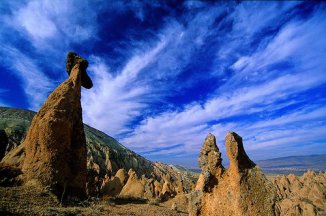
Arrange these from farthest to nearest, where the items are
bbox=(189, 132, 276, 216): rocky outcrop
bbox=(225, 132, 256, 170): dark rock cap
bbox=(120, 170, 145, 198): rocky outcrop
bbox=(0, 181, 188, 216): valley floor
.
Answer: bbox=(120, 170, 145, 198): rocky outcrop < bbox=(0, 181, 188, 216): valley floor < bbox=(225, 132, 256, 170): dark rock cap < bbox=(189, 132, 276, 216): rocky outcrop

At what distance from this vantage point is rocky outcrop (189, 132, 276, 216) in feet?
24.7

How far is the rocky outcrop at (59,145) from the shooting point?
13172 mm

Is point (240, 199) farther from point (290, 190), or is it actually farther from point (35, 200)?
point (290, 190)

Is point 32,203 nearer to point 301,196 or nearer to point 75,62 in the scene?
point 75,62

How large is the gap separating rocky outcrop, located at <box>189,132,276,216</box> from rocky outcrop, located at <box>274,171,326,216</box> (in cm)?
62

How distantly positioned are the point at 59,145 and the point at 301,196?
27.7 m

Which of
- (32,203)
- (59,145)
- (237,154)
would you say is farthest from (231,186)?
(59,145)

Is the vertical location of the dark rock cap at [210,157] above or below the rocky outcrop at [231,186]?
above

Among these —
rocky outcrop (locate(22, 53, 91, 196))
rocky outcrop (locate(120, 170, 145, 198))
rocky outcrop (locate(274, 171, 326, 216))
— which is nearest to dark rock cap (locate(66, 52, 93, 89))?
rocky outcrop (locate(22, 53, 91, 196))

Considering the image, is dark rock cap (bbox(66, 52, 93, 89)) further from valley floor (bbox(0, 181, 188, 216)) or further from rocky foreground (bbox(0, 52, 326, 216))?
valley floor (bbox(0, 181, 188, 216))

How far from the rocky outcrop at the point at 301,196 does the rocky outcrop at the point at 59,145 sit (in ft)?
36.1

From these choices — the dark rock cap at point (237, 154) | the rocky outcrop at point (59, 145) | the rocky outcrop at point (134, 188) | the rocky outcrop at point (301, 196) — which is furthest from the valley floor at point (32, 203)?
the rocky outcrop at point (134, 188)

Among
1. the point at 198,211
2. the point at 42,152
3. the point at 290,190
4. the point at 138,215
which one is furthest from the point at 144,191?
the point at 290,190

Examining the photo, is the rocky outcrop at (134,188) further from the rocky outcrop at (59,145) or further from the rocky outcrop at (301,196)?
the rocky outcrop at (301,196)
